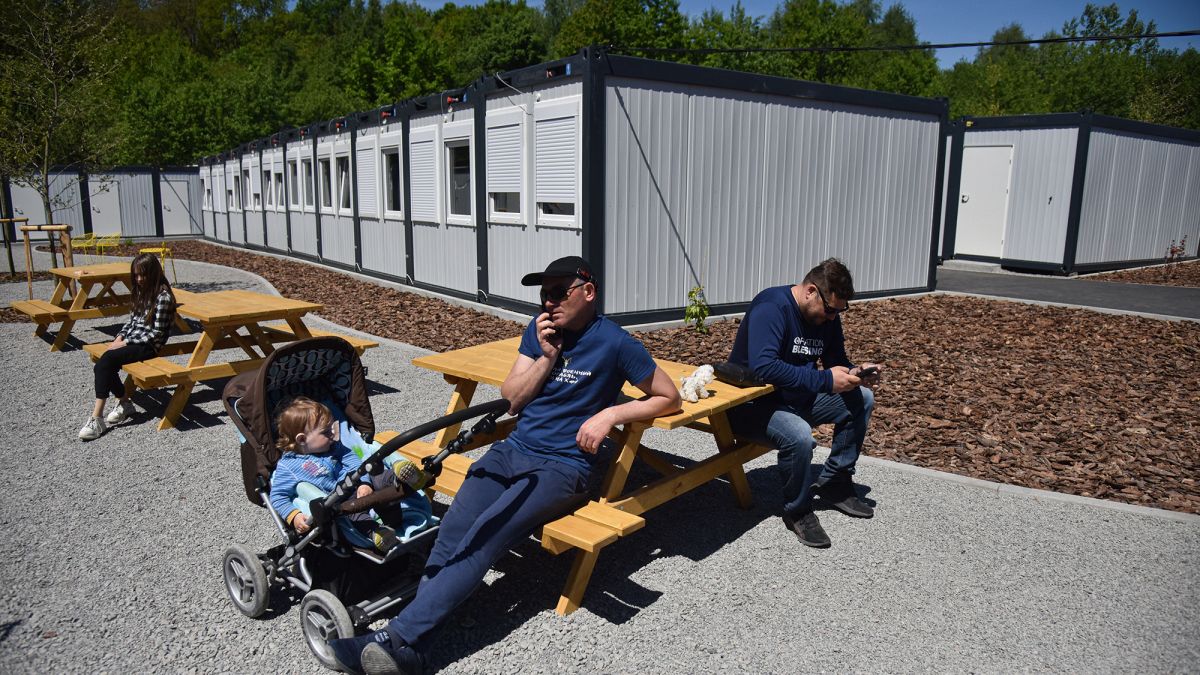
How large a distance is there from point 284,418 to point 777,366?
2.58 m

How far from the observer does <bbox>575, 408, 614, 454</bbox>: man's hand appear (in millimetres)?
3727

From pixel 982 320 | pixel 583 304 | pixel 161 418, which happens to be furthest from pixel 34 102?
pixel 982 320

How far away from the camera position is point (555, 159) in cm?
1059

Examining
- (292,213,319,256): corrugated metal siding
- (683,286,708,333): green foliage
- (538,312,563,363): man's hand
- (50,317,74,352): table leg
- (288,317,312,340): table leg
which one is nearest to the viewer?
(538,312,563,363): man's hand

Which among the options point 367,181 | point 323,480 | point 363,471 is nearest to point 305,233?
point 367,181

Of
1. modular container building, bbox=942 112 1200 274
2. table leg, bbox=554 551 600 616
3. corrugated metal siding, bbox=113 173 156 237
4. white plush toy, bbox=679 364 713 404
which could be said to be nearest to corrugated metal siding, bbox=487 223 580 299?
white plush toy, bbox=679 364 713 404

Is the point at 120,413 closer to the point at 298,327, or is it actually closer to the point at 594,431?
the point at 298,327

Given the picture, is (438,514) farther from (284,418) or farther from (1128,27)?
(1128,27)

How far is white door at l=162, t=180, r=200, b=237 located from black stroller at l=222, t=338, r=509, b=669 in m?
36.3

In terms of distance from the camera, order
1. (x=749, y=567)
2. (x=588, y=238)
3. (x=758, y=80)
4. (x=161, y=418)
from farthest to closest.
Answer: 1. (x=758, y=80)
2. (x=588, y=238)
3. (x=161, y=418)
4. (x=749, y=567)

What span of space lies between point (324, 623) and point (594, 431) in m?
1.41

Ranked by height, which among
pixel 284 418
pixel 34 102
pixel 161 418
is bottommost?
pixel 161 418

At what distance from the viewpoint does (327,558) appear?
3.60m

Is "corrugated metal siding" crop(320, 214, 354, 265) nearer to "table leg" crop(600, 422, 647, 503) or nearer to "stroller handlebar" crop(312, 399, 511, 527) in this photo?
"table leg" crop(600, 422, 647, 503)
